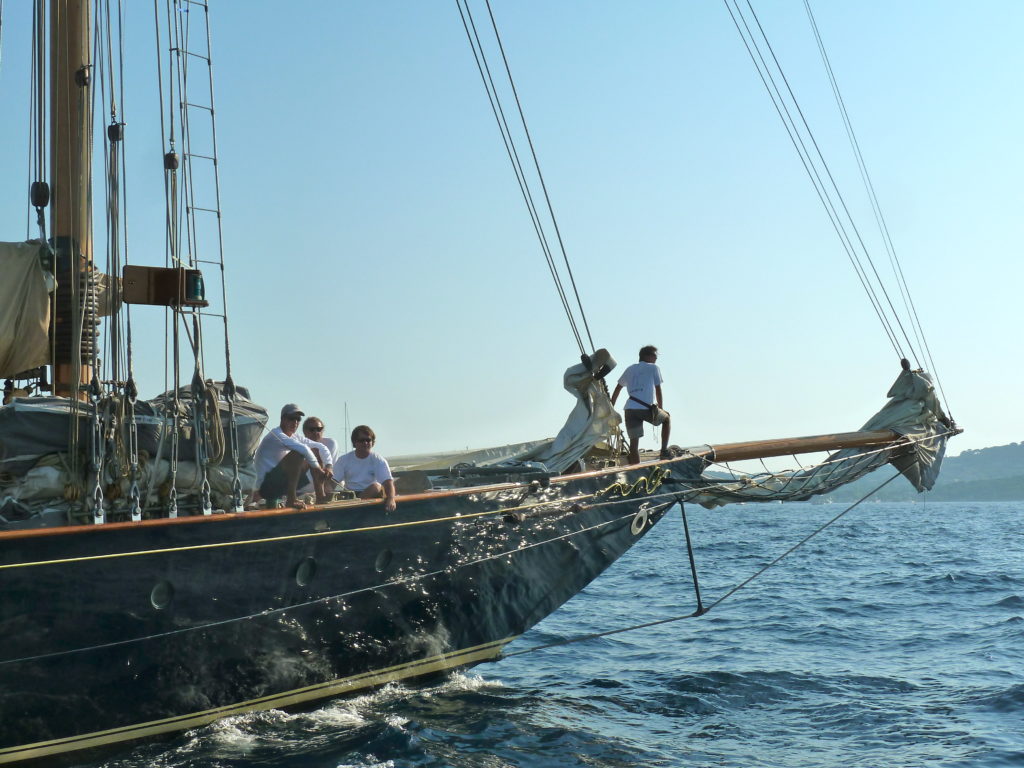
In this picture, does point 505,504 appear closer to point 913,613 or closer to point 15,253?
point 15,253

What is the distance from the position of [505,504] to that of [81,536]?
12.7ft

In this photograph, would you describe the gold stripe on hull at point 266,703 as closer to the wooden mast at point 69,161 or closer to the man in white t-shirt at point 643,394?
the man in white t-shirt at point 643,394

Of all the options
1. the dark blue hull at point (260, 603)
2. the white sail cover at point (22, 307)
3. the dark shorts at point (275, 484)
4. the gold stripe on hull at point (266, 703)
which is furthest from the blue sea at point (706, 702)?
the white sail cover at point (22, 307)

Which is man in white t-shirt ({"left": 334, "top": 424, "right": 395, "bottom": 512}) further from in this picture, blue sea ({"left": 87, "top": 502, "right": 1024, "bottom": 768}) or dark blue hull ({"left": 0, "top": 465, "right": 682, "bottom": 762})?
blue sea ({"left": 87, "top": 502, "right": 1024, "bottom": 768})

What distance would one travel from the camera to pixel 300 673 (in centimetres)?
833

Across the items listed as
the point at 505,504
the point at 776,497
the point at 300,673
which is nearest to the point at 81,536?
the point at 300,673

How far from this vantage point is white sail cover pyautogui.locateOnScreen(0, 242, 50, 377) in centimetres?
860

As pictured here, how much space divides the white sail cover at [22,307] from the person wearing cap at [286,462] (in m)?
2.08

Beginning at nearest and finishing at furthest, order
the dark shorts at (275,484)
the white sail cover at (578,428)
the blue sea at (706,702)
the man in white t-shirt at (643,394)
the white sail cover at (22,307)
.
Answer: the blue sea at (706,702), the dark shorts at (275,484), the white sail cover at (22,307), the man in white t-shirt at (643,394), the white sail cover at (578,428)

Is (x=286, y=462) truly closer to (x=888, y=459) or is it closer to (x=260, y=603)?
(x=260, y=603)

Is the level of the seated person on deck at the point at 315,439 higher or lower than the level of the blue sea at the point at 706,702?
higher

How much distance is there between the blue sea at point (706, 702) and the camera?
26.2ft

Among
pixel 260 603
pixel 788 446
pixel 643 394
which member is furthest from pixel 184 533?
pixel 788 446

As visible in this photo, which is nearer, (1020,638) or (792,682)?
(792,682)
